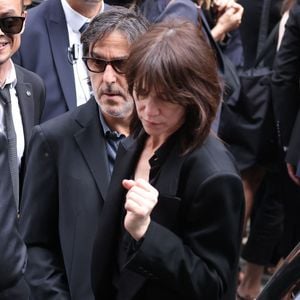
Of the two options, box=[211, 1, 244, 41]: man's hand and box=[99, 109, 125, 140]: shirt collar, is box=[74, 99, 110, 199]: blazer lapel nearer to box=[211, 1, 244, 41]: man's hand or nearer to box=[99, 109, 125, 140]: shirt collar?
box=[99, 109, 125, 140]: shirt collar

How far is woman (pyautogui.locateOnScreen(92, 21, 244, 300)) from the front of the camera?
7.84ft

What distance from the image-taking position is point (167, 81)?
7.90 feet

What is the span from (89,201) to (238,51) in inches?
100

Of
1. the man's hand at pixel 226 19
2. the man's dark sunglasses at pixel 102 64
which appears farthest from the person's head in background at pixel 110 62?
the man's hand at pixel 226 19

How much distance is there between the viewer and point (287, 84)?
16.0ft

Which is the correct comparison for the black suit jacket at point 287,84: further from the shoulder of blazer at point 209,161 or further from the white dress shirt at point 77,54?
the shoulder of blazer at point 209,161

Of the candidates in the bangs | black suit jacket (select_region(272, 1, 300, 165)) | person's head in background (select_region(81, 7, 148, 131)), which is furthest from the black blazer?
black suit jacket (select_region(272, 1, 300, 165))

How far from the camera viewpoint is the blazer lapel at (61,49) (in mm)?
4016

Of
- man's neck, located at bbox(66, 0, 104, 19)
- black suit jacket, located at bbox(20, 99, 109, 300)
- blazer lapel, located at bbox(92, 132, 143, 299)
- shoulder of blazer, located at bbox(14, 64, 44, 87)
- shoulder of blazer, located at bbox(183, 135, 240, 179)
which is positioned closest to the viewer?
shoulder of blazer, located at bbox(183, 135, 240, 179)

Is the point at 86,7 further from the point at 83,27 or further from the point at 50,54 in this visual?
the point at 50,54

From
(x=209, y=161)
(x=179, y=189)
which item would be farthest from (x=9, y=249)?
(x=209, y=161)

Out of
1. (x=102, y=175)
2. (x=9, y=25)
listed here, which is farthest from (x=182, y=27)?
(x=9, y=25)

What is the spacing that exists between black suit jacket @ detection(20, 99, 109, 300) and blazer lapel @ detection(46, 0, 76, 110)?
108 cm

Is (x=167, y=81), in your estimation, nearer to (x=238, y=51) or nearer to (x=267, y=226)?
(x=238, y=51)
